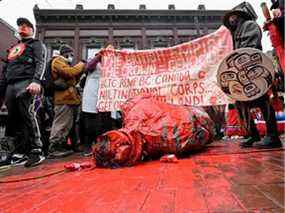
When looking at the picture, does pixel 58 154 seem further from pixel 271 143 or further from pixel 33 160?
pixel 271 143

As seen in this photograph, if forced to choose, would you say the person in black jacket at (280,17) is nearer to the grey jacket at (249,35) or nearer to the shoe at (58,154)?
the grey jacket at (249,35)

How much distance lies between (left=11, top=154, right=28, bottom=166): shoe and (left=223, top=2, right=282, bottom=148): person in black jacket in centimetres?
268

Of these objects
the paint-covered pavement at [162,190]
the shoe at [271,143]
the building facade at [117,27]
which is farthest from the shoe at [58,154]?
the building facade at [117,27]

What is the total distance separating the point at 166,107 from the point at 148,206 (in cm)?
166

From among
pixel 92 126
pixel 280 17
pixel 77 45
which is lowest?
pixel 92 126

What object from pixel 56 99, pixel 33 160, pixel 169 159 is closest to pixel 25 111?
pixel 33 160

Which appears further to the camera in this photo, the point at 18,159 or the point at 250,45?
the point at 18,159

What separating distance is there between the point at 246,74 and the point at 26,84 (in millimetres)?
2470

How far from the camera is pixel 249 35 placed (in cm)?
267

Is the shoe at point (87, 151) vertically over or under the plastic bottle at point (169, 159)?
under

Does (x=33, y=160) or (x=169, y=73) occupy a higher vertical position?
(x=169, y=73)

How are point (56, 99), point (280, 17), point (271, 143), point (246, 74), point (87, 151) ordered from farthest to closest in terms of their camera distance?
point (87, 151) → point (56, 99) → point (271, 143) → point (246, 74) → point (280, 17)

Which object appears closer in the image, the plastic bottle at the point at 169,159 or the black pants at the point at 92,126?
the plastic bottle at the point at 169,159

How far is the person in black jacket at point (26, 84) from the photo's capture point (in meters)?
2.77
